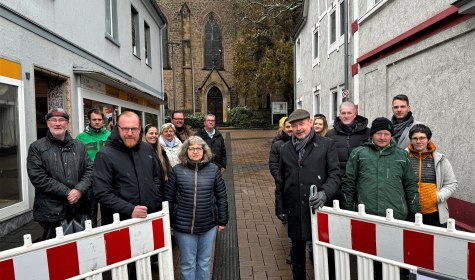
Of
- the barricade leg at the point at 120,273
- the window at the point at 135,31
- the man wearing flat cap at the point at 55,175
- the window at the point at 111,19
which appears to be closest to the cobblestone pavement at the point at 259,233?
the barricade leg at the point at 120,273

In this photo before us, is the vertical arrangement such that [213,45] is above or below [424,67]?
above

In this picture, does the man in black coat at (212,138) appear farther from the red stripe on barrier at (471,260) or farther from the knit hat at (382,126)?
the red stripe on barrier at (471,260)

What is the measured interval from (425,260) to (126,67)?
442 inches

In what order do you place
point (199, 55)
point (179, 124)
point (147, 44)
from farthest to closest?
point (199, 55) < point (147, 44) < point (179, 124)

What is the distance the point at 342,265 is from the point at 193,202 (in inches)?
53.1

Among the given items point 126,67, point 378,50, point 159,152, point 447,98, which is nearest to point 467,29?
point 447,98

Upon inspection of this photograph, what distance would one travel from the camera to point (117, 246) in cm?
244

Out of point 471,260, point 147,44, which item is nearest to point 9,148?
point 471,260

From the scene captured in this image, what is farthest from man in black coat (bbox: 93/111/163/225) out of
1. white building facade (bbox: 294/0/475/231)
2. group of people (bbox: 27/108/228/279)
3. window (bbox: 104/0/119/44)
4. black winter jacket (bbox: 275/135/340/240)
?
window (bbox: 104/0/119/44)

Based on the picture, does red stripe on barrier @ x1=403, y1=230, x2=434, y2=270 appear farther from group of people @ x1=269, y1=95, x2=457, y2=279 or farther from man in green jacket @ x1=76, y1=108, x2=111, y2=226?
man in green jacket @ x1=76, y1=108, x2=111, y2=226

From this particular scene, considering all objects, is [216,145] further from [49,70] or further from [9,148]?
[49,70]

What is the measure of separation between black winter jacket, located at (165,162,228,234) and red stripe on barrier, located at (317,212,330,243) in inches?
39.2

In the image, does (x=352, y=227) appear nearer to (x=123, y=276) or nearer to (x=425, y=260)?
(x=425, y=260)

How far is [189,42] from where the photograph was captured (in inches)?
1444
